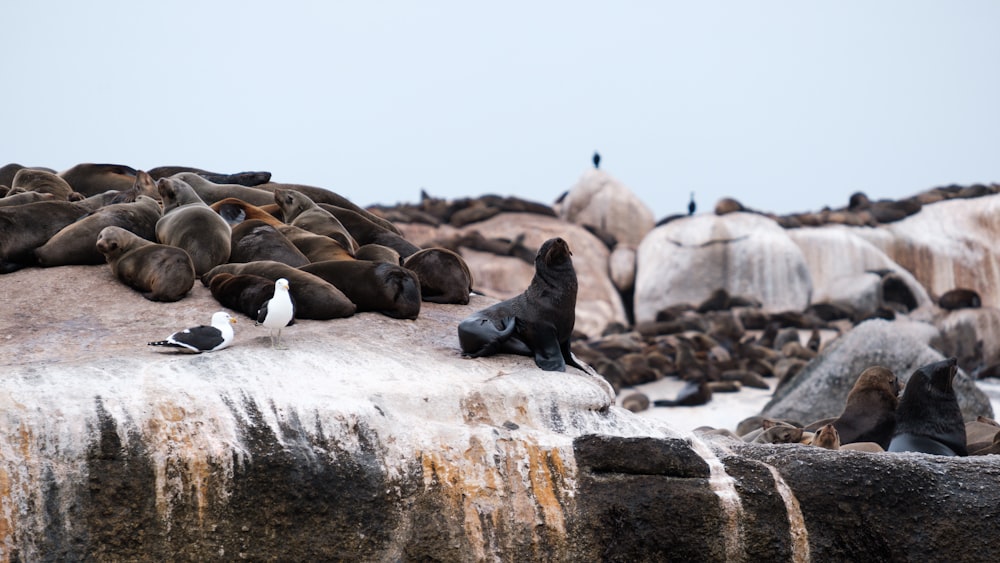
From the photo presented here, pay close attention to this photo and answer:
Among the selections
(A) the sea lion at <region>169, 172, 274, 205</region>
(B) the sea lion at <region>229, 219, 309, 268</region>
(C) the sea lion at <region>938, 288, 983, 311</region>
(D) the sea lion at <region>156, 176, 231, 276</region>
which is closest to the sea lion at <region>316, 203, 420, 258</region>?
(A) the sea lion at <region>169, 172, 274, 205</region>

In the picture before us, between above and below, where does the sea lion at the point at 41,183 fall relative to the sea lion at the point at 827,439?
above

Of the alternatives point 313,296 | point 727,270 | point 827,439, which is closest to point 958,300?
point 727,270

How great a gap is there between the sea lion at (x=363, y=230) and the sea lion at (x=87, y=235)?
1.64m

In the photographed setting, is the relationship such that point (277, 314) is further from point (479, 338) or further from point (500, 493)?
point (500, 493)

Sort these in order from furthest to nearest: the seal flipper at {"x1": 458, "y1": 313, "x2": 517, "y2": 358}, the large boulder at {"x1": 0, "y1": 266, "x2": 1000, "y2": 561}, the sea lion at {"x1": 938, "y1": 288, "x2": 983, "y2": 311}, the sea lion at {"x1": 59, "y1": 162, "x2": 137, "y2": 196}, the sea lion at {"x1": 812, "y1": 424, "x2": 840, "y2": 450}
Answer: the sea lion at {"x1": 938, "y1": 288, "x2": 983, "y2": 311} < the sea lion at {"x1": 59, "y1": 162, "x2": 137, "y2": 196} < the sea lion at {"x1": 812, "y1": 424, "x2": 840, "y2": 450} < the seal flipper at {"x1": 458, "y1": 313, "x2": 517, "y2": 358} < the large boulder at {"x1": 0, "y1": 266, "x2": 1000, "y2": 561}

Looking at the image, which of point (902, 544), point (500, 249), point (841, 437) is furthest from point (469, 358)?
point (500, 249)

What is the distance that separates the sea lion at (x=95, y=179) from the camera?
971 cm

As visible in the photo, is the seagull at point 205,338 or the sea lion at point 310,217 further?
the sea lion at point 310,217

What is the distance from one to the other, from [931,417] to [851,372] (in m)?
4.49

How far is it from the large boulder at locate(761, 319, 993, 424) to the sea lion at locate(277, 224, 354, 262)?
20.1ft

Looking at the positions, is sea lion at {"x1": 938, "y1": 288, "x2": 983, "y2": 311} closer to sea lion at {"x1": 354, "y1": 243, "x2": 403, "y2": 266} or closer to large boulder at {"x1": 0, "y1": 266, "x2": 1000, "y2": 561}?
sea lion at {"x1": 354, "y1": 243, "x2": 403, "y2": 266}

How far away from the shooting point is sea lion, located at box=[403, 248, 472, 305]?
7.91 metres

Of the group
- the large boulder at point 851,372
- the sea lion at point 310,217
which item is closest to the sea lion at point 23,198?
the sea lion at point 310,217

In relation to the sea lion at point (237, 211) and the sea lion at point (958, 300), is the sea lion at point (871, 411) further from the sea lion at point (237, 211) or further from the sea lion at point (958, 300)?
the sea lion at point (958, 300)
